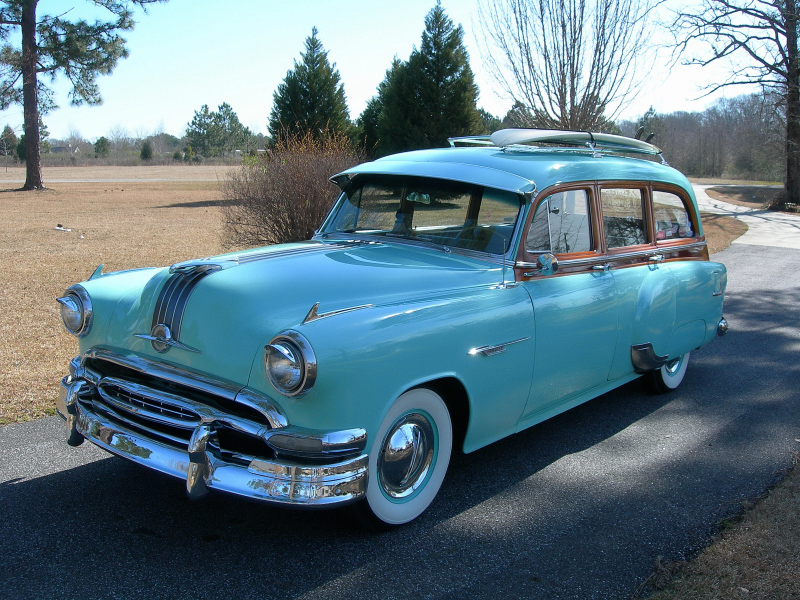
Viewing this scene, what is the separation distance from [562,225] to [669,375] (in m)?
1.87

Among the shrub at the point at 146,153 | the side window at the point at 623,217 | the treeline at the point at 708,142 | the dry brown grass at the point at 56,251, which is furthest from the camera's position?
the shrub at the point at 146,153

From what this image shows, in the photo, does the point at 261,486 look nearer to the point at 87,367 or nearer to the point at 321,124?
the point at 87,367

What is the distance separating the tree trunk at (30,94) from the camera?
2692 centimetres

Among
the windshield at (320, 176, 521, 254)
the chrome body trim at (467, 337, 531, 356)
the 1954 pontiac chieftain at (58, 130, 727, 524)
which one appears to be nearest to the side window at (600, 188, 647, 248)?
the 1954 pontiac chieftain at (58, 130, 727, 524)

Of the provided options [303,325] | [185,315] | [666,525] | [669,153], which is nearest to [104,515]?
[185,315]

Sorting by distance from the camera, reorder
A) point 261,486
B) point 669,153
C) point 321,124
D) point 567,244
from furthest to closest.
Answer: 1. point 669,153
2. point 321,124
3. point 567,244
4. point 261,486

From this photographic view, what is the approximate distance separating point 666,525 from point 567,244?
5.25 ft

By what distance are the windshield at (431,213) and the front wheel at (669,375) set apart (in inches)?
79.1

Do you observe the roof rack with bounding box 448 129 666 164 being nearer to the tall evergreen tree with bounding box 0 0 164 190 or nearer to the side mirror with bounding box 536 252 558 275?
the side mirror with bounding box 536 252 558 275

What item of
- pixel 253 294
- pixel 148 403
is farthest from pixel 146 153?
pixel 253 294

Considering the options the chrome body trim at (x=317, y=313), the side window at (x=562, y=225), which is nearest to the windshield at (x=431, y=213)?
the side window at (x=562, y=225)

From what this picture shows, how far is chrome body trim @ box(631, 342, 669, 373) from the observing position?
4.26 m

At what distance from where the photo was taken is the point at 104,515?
3061mm

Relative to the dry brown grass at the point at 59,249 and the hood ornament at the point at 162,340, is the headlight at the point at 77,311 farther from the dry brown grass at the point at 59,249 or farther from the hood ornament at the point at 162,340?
the dry brown grass at the point at 59,249
